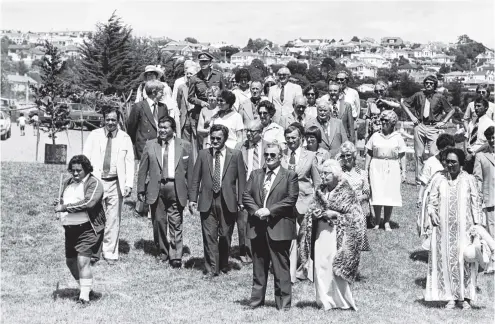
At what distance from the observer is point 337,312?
8.45 metres

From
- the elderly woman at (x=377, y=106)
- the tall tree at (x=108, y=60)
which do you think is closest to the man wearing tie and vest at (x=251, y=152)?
the elderly woman at (x=377, y=106)

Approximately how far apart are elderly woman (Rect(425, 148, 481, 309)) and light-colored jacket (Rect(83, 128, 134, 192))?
438 cm

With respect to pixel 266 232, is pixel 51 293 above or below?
below

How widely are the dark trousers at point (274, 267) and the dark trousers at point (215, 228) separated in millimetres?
1575

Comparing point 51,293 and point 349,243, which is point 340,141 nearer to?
point 349,243

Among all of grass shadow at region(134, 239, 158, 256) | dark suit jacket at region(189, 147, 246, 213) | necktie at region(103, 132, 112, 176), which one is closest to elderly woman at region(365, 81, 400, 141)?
dark suit jacket at region(189, 147, 246, 213)

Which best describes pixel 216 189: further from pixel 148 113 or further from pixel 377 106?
pixel 377 106

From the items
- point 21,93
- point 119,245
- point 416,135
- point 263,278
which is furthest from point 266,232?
point 21,93

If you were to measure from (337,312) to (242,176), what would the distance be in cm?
245

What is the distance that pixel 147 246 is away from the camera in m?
11.9

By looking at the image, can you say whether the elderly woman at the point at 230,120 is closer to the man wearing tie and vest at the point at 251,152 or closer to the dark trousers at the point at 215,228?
the man wearing tie and vest at the point at 251,152

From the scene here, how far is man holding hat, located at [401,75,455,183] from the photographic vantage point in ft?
47.0

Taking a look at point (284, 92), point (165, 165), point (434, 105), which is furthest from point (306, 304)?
point (434, 105)

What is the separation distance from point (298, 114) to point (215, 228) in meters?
3.12
